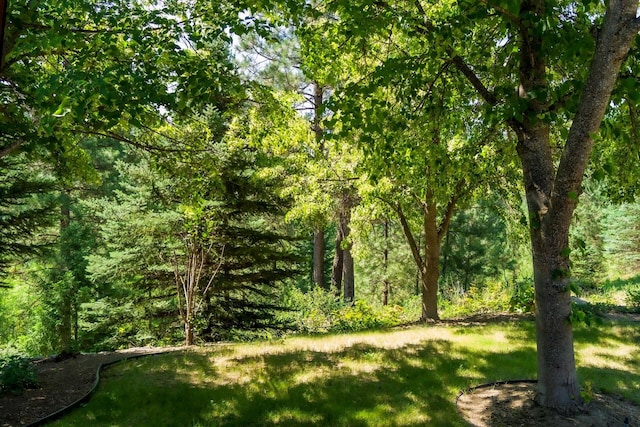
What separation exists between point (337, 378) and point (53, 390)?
402cm

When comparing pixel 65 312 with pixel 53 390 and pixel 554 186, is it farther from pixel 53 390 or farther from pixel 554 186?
pixel 554 186

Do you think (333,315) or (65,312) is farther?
(65,312)

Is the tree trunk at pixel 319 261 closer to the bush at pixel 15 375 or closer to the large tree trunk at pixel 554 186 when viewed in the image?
the bush at pixel 15 375

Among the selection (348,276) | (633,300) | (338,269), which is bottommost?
(633,300)

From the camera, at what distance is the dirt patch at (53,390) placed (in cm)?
543

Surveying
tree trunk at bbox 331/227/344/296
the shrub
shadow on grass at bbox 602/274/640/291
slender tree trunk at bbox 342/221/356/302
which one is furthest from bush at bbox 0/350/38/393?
shadow on grass at bbox 602/274/640/291

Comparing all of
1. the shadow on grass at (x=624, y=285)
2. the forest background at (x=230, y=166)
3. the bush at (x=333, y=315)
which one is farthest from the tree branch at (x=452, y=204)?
the shadow on grass at (x=624, y=285)

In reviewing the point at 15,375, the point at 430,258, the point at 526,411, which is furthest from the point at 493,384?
the point at 15,375

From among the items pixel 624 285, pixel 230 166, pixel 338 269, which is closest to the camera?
pixel 230 166

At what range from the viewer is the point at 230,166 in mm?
11641

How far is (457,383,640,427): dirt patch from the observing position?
14.4 ft

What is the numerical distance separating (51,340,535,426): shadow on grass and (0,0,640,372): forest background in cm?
194

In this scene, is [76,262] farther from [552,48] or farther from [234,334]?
[552,48]

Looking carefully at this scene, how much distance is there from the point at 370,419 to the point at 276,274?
27.9 ft
